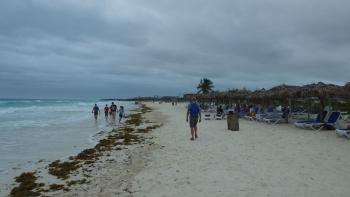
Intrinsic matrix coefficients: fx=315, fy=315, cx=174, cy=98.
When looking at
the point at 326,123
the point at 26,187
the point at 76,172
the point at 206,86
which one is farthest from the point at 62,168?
the point at 206,86

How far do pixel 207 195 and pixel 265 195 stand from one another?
89 cm

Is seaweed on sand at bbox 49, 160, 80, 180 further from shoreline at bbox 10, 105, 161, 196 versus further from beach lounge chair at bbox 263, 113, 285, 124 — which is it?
beach lounge chair at bbox 263, 113, 285, 124

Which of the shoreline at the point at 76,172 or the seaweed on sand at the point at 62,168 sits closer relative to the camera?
the shoreline at the point at 76,172

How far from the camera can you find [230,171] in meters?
6.40

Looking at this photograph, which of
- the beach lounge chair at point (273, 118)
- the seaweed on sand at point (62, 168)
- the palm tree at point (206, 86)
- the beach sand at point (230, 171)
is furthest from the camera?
the palm tree at point (206, 86)

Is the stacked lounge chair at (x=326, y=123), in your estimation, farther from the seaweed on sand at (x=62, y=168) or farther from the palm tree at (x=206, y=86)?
the palm tree at (x=206, y=86)

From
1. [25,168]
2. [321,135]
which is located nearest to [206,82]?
[321,135]

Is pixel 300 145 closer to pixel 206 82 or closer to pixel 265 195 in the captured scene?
pixel 265 195

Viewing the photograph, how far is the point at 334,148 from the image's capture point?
28.6 feet

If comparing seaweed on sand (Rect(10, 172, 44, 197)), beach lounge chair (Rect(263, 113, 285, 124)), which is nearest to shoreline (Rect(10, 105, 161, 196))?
seaweed on sand (Rect(10, 172, 44, 197))

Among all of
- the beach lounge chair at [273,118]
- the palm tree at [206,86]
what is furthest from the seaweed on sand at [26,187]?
the palm tree at [206,86]

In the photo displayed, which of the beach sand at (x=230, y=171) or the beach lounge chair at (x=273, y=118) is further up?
the beach lounge chair at (x=273, y=118)

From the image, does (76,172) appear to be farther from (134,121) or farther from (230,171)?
(134,121)

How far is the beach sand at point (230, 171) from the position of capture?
17.1 ft
